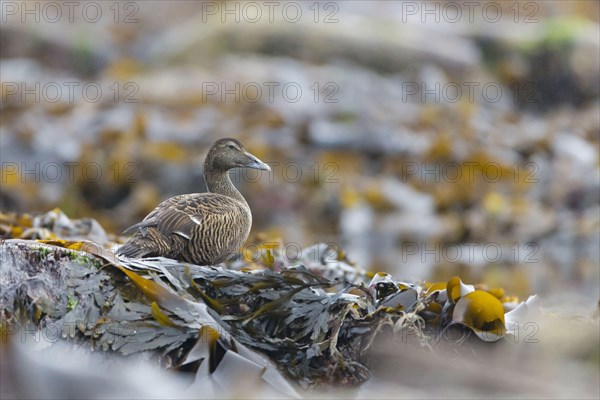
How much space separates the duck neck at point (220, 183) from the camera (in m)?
4.45

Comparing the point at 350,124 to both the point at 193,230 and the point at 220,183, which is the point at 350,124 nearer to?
the point at 220,183

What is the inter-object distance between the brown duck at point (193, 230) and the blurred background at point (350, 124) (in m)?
2.65

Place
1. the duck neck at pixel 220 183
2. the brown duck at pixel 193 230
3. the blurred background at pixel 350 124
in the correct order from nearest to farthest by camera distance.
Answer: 1. the brown duck at pixel 193 230
2. the duck neck at pixel 220 183
3. the blurred background at pixel 350 124

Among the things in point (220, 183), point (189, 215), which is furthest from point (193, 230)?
point (220, 183)

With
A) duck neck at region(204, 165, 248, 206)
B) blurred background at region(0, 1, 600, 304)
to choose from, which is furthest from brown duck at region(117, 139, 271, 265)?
blurred background at region(0, 1, 600, 304)

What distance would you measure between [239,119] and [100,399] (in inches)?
271

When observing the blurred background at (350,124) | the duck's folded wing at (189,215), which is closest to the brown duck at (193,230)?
the duck's folded wing at (189,215)

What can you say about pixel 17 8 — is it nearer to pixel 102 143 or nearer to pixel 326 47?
pixel 326 47

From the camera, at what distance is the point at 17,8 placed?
13625mm

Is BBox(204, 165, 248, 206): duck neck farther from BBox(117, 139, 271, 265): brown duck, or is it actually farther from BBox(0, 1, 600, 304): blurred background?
BBox(0, 1, 600, 304): blurred background

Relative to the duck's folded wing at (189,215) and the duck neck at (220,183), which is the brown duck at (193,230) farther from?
the duck neck at (220,183)

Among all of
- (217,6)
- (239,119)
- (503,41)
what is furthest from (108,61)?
(503,41)

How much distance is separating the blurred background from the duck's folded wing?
2.72m

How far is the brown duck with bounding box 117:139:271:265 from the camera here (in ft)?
12.4
